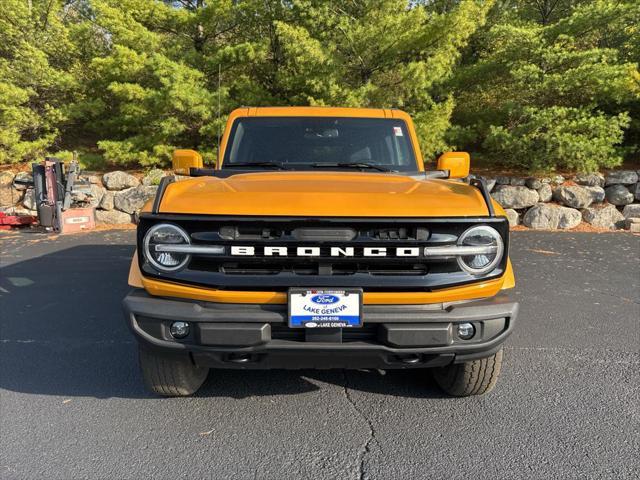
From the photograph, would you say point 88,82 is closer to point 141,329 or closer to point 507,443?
point 141,329

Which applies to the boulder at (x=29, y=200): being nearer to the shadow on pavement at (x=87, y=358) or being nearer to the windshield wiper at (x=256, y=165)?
the shadow on pavement at (x=87, y=358)

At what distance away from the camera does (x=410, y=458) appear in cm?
234

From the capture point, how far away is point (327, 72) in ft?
34.0

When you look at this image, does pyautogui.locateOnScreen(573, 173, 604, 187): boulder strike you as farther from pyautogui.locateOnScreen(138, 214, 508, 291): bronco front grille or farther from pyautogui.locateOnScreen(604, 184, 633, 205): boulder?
pyautogui.locateOnScreen(138, 214, 508, 291): bronco front grille

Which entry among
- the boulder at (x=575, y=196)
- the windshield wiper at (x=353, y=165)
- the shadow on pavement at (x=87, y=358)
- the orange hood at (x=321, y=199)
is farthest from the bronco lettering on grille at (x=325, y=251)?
the boulder at (x=575, y=196)

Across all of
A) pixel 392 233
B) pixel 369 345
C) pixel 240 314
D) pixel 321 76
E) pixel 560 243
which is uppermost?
pixel 321 76

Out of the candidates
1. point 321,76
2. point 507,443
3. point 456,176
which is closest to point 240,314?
point 507,443

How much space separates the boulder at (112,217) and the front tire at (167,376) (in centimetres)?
900

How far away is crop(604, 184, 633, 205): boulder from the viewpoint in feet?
35.1

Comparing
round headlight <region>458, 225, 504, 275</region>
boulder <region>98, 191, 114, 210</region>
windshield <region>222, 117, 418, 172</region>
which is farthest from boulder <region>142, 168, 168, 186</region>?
round headlight <region>458, 225, 504, 275</region>

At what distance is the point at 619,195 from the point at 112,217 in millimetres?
12066

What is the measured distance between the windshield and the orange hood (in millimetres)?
920

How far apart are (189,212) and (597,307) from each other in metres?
4.37

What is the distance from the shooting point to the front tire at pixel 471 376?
2.73 meters
